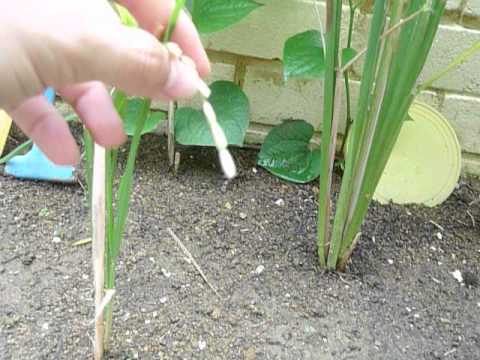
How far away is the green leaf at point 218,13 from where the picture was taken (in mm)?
986

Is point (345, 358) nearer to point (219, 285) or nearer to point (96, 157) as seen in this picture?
point (219, 285)

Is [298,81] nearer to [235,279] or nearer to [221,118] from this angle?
[221,118]

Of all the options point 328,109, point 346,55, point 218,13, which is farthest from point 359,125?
point 218,13

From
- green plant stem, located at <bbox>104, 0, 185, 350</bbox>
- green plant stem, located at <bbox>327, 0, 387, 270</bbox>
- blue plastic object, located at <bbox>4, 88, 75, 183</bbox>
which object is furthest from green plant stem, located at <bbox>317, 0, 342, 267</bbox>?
blue plastic object, located at <bbox>4, 88, 75, 183</bbox>

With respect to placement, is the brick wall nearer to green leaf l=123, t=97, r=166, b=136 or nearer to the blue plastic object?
green leaf l=123, t=97, r=166, b=136

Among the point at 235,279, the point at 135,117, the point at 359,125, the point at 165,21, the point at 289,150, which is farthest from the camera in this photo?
the point at 289,150

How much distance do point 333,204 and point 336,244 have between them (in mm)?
175

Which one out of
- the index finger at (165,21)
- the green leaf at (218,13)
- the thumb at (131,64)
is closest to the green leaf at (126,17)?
the index finger at (165,21)

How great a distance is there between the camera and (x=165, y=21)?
603mm

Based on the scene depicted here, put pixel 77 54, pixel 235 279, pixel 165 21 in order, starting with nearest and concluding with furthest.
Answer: pixel 77 54 → pixel 165 21 → pixel 235 279

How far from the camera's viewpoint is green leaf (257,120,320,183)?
114 cm

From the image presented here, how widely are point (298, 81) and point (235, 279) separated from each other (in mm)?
402

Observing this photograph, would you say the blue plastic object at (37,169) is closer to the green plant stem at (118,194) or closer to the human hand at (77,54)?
the green plant stem at (118,194)

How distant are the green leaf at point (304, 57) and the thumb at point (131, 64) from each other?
49 cm
